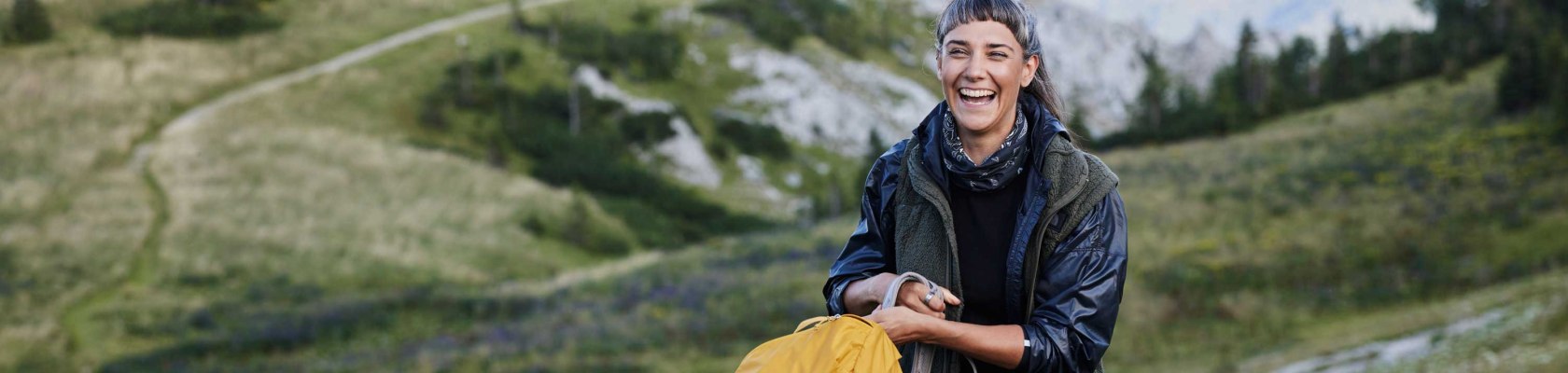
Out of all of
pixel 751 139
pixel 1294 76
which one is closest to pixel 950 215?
pixel 751 139

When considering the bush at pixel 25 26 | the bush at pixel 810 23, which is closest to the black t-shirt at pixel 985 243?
the bush at pixel 25 26

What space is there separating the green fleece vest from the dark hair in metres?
0.35

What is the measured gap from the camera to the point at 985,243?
3.26 meters

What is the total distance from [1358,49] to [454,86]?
8498 centimetres

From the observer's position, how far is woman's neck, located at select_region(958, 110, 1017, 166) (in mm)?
3252

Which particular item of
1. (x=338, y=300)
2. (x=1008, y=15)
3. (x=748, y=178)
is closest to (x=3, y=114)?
(x=338, y=300)

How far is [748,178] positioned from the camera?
89938 mm

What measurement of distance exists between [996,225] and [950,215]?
0.14 meters

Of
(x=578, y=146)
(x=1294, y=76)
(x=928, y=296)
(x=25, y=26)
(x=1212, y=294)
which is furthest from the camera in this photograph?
(x=1294, y=76)

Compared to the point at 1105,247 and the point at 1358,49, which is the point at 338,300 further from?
the point at 1358,49

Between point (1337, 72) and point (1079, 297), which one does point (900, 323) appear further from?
point (1337, 72)

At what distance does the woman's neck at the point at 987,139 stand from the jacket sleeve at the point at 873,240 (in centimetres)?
28

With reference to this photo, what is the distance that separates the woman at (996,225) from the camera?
3023 mm

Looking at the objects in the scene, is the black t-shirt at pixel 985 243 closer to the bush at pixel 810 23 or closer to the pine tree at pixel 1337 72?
the pine tree at pixel 1337 72
